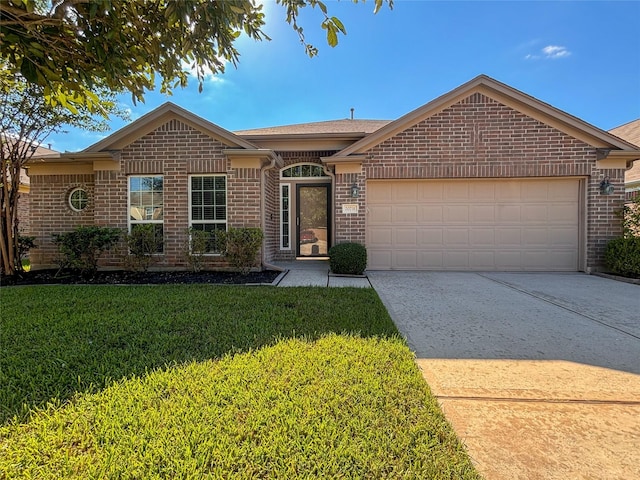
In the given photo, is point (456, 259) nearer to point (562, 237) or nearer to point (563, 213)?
point (562, 237)

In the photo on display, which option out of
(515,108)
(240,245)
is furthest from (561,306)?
(240,245)

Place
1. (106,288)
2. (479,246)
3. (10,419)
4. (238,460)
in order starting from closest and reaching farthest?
(238,460) < (10,419) < (106,288) < (479,246)

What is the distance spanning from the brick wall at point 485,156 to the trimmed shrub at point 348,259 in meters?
0.69

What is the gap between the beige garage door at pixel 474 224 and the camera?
7984 mm

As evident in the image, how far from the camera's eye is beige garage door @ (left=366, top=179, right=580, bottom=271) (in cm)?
798

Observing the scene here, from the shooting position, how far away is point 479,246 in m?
8.15

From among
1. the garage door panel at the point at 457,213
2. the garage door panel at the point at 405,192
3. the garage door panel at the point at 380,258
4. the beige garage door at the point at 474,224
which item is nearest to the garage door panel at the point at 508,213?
the beige garage door at the point at 474,224

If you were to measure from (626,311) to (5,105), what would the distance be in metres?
12.4

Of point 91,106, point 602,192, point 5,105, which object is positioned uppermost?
point 5,105

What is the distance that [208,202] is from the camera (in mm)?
7895

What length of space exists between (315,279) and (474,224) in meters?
4.64

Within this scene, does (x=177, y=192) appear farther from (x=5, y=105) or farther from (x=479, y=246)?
(x=479, y=246)

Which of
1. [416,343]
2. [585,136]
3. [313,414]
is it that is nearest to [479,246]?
[585,136]

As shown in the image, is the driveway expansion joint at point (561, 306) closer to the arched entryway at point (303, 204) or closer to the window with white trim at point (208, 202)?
the arched entryway at point (303, 204)
